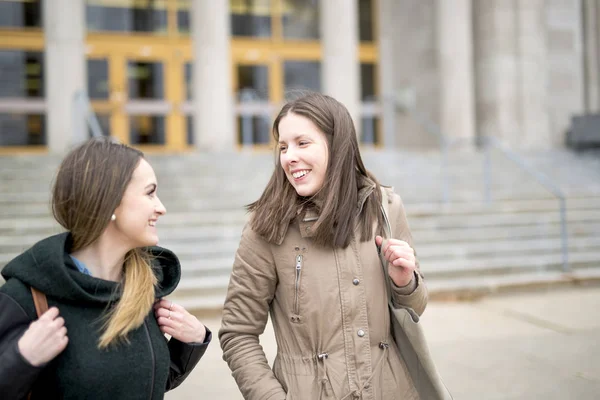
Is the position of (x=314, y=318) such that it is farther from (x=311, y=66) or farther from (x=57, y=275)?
(x=311, y=66)

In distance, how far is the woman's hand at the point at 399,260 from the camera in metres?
1.82

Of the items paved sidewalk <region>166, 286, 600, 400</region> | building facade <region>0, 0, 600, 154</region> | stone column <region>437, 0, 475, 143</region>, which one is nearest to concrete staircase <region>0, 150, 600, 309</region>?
paved sidewalk <region>166, 286, 600, 400</region>

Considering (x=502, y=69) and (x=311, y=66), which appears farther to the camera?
(x=311, y=66)

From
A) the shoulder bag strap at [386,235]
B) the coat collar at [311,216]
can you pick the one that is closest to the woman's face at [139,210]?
the coat collar at [311,216]

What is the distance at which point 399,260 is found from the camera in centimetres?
181

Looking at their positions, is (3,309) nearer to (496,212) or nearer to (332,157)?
(332,157)

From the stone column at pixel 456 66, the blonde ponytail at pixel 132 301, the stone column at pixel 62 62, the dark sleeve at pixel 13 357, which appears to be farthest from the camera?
the stone column at pixel 456 66

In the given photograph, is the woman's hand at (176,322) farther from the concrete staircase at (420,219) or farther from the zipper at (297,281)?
the concrete staircase at (420,219)

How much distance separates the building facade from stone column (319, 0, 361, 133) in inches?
1.0

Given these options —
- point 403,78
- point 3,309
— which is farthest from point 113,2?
point 3,309

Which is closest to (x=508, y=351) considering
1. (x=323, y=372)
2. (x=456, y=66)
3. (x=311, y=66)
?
(x=323, y=372)

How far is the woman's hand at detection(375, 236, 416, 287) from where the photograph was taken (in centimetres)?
182

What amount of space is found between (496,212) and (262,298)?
7.85 meters

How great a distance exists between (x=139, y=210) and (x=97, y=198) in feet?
0.43
